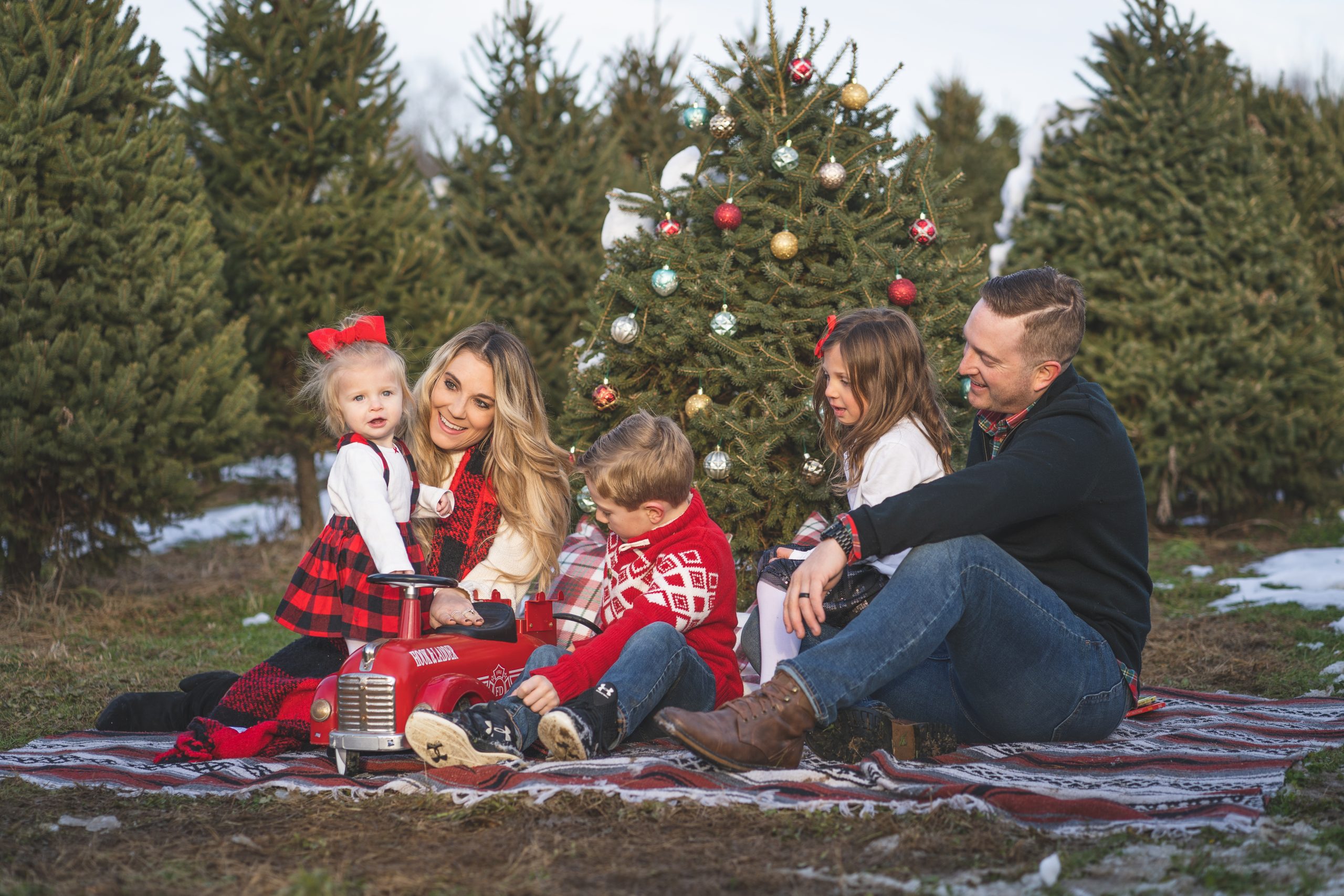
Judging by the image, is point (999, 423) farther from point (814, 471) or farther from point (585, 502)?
point (585, 502)

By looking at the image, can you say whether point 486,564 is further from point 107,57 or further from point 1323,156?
point 1323,156

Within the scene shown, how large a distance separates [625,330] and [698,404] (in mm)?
428

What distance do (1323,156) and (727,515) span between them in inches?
362

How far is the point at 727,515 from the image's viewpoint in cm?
427

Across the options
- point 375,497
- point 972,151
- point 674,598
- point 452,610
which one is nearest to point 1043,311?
point 674,598

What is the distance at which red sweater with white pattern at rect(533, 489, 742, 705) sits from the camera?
10.3ft

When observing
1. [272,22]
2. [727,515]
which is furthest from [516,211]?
[727,515]

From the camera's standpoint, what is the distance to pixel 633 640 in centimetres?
305

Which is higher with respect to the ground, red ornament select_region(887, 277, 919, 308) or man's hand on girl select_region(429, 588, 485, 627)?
red ornament select_region(887, 277, 919, 308)

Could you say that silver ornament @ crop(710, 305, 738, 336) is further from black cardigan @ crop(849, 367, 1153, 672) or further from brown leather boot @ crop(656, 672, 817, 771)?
brown leather boot @ crop(656, 672, 817, 771)

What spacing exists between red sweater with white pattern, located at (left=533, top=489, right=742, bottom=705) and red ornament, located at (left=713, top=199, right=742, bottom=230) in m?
1.34

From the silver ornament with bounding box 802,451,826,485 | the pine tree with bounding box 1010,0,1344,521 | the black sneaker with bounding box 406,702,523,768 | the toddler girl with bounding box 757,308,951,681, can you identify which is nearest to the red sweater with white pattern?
the toddler girl with bounding box 757,308,951,681

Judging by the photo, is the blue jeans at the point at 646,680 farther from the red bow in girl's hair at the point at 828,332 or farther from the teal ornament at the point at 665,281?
the teal ornament at the point at 665,281

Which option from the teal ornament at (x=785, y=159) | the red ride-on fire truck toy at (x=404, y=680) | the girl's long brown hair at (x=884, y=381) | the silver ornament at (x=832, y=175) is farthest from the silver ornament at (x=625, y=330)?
the red ride-on fire truck toy at (x=404, y=680)
